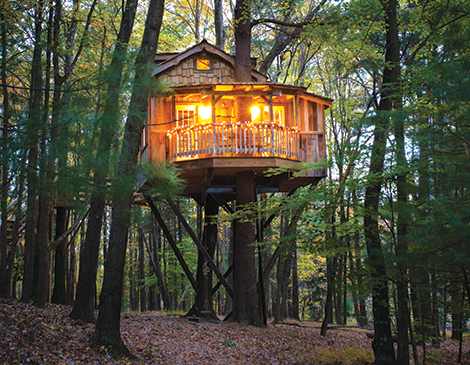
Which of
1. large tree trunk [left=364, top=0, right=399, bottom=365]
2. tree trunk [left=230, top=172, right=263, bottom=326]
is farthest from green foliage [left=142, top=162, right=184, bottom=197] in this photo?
tree trunk [left=230, top=172, right=263, bottom=326]

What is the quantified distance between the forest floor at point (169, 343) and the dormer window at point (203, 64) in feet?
27.7

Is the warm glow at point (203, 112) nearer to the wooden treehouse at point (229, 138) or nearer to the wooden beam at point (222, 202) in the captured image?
the wooden treehouse at point (229, 138)

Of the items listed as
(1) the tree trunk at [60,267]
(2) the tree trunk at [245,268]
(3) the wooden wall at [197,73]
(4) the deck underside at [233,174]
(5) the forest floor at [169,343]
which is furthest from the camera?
(3) the wooden wall at [197,73]

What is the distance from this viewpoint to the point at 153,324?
11555mm

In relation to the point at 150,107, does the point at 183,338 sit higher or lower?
lower

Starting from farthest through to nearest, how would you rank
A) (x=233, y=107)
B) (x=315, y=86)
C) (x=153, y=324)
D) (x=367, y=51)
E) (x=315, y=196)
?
(x=315, y=86) < (x=233, y=107) < (x=153, y=324) < (x=367, y=51) < (x=315, y=196)

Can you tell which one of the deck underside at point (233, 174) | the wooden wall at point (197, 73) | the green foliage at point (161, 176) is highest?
the wooden wall at point (197, 73)

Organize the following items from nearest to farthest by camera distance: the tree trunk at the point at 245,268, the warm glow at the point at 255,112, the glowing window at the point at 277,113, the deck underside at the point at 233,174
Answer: the deck underside at the point at 233,174
the tree trunk at the point at 245,268
the warm glow at the point at 255,112
the glowing window at the point at 277,113

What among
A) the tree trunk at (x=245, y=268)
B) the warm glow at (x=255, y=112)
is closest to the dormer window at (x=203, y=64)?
the warm glow at (x=255, y=112)

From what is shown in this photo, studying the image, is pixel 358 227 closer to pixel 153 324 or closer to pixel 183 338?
pixel 183 338

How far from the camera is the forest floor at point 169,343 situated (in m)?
7.21

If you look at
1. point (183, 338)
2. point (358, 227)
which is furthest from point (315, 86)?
point (183, 338)

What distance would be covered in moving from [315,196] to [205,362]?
435 cm

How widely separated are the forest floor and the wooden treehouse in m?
1.62
